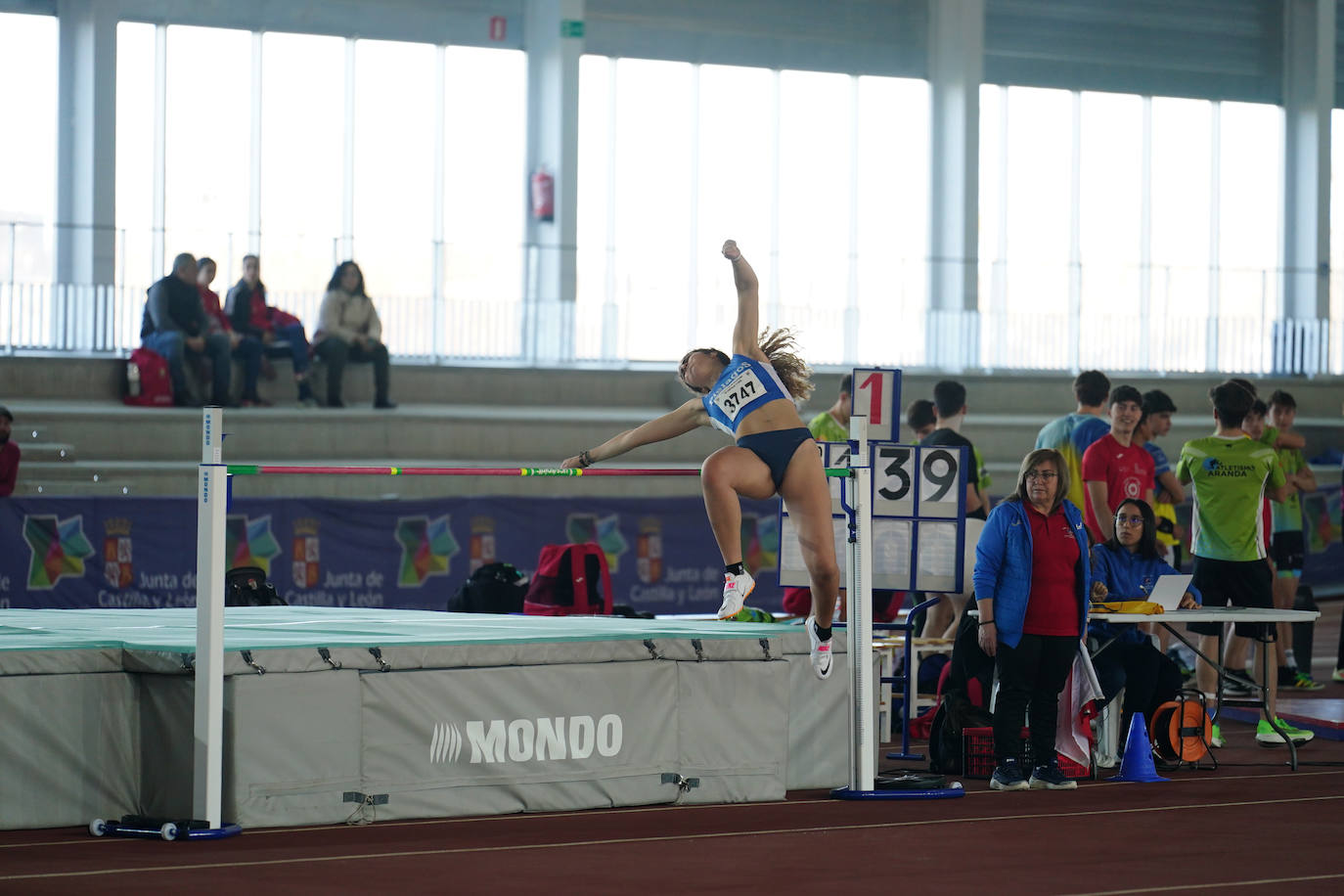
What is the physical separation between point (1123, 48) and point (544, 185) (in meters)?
8.66

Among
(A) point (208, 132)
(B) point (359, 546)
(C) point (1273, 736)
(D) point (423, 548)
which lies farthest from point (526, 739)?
(A) point (208, 132)

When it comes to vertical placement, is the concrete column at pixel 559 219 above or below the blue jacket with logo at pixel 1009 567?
above

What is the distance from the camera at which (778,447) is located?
6844 millimetres

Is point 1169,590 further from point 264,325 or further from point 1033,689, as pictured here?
point 264,325

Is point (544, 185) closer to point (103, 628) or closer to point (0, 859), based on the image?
point (103, 628)

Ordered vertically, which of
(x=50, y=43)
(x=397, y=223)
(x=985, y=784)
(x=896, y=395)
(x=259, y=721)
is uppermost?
(x=50, y=43)

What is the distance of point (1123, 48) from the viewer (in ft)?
74.9

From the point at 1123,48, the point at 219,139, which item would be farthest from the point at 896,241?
the point at 219,139

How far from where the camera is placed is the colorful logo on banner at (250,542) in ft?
39.8

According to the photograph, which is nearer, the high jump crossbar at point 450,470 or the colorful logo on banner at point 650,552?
the high jump crossbar at point 450,470

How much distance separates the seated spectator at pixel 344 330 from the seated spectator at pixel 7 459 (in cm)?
385

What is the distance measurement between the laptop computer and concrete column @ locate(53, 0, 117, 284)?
1341 cm

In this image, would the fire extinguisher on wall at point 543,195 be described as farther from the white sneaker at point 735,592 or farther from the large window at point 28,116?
the white sneaker at point 735,592

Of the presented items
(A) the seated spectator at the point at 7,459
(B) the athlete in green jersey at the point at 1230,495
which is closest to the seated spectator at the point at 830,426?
(B) the athlete in green jersey at the point at 1230,495
